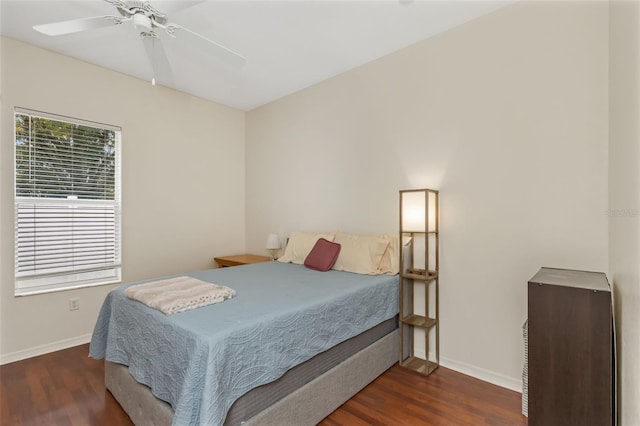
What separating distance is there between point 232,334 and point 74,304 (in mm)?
2684

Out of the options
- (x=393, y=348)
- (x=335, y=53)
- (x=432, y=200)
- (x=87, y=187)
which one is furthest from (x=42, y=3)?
(x=393, y=348)

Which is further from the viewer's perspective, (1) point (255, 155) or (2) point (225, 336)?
(1) point (255, 155)

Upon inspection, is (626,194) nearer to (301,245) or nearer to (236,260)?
(301,245)

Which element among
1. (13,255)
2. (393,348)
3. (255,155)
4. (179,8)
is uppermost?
(179,8)

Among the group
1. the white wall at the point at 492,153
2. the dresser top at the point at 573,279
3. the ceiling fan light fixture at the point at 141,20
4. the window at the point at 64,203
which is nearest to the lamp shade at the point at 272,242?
the white wall at the point at 492,153

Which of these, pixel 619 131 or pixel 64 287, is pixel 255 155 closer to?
pixel 64 287

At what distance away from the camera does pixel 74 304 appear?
312 cm

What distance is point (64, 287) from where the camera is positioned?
3.09m

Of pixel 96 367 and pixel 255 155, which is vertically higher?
pixel 255 155

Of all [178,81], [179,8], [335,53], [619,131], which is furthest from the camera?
[178,81]

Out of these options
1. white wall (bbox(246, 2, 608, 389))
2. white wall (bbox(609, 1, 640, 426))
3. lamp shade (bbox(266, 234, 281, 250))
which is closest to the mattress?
white wall (bbox(246, 2, 608, 389))

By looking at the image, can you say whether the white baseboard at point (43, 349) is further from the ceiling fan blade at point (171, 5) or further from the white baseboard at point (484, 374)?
the white baseboard at point (484, 374)

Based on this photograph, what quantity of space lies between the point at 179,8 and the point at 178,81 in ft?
6.50

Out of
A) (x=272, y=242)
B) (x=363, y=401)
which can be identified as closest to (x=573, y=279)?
(x=363, y=401)
